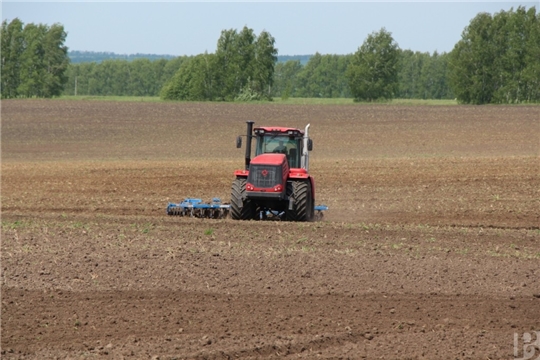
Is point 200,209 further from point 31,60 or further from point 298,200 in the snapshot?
point 31,60

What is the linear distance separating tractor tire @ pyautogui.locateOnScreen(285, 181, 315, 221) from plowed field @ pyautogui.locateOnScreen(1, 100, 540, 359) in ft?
1.87

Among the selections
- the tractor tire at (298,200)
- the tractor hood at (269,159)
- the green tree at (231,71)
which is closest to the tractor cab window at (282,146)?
the tractor hood at (269,159)

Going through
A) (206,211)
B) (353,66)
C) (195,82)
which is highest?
(353,66)

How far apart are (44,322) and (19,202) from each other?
11913 millimetres

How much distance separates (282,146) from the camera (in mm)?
16766

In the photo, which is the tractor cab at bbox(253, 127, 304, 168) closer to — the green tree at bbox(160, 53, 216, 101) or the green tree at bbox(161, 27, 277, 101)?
the green tree at bbox(161, 27, 277, 101)

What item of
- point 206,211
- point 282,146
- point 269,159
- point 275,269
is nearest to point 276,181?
point 269,159

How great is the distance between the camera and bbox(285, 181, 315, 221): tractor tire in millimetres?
15953

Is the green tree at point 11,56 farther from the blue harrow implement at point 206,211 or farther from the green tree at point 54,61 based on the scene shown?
the blue harrow implement at point 206,211

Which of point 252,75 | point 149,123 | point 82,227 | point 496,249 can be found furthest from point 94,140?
point 252,75

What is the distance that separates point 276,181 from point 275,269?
469 cm

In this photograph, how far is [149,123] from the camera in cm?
4972

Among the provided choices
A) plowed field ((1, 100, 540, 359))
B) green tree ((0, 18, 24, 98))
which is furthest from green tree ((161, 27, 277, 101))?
plowed field ((1, 100, 540, 359))

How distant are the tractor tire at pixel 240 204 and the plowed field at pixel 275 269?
716mm
